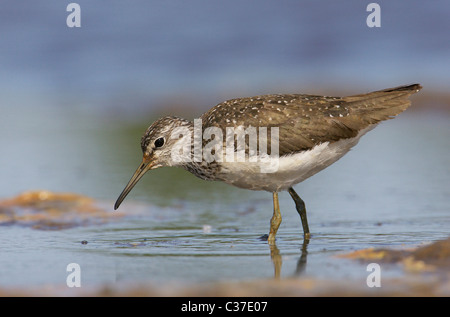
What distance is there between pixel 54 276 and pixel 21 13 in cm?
1843

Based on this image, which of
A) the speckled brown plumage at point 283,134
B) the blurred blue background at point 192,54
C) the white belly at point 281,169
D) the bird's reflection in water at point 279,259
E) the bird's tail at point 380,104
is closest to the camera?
the bird's reflection in water at point 279,259

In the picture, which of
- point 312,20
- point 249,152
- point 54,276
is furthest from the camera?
point 312,20

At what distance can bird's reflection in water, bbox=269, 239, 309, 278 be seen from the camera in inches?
295

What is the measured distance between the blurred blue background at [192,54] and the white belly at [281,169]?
9.50m

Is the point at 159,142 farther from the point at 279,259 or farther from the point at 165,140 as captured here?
the point at 279,259

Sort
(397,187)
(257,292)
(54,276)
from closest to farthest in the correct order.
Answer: (257,292), (54,276), (397,187)

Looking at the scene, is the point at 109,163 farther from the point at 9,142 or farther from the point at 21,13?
the point at 21,13

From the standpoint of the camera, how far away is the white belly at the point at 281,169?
9.04 m

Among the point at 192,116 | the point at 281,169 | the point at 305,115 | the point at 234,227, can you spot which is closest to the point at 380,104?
the point at 305,115

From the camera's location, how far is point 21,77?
22141 mm

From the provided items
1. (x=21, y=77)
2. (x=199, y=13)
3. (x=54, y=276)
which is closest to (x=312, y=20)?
(x=199, y=13)

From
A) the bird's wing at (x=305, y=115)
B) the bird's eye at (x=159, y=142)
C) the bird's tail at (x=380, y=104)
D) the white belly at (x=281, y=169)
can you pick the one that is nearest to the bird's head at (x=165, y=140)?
the bird's eye at (x=159, y=142)

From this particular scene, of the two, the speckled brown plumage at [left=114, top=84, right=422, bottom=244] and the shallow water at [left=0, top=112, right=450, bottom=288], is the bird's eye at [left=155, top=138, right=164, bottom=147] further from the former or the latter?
the shallow water at [left=0, top=112, right=450, bottom=288]

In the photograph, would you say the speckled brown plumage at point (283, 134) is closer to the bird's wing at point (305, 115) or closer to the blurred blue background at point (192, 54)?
the bird's wing at point (305, 115)
